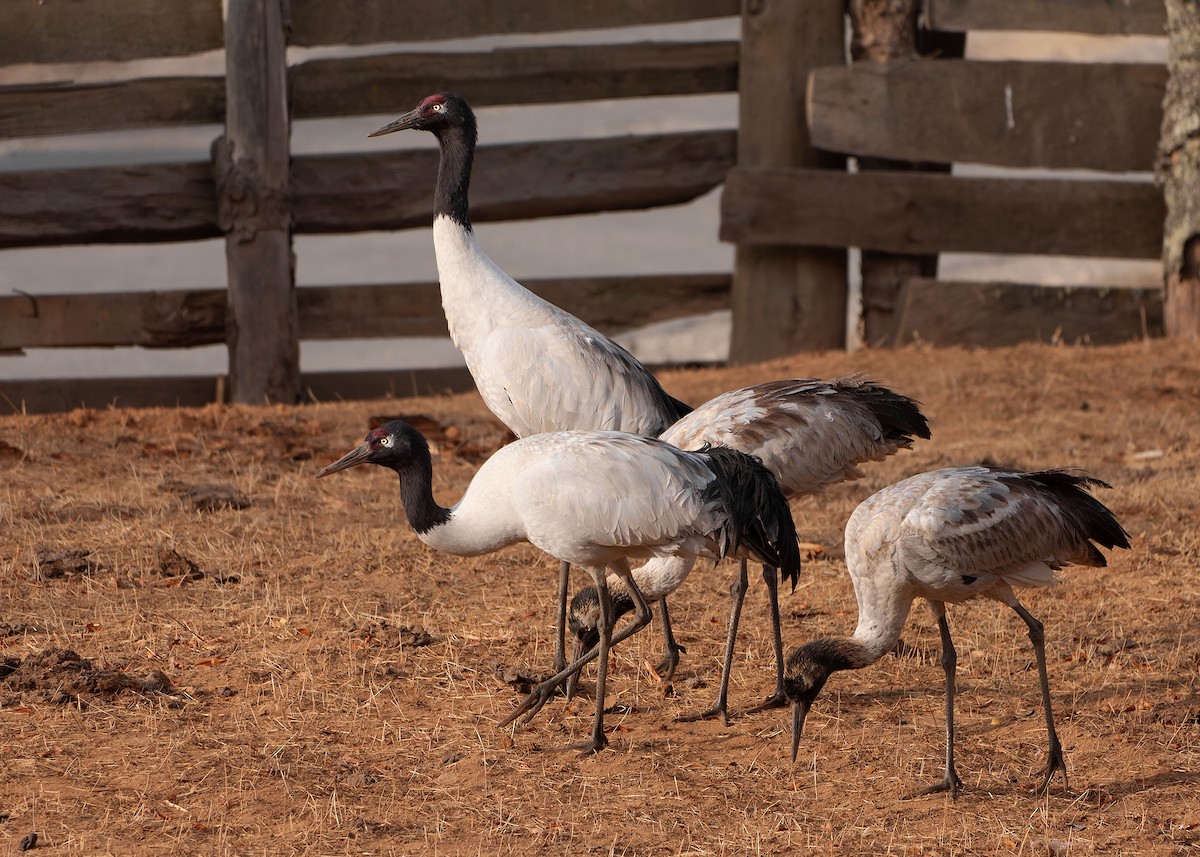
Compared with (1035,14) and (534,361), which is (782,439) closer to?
(534,361)

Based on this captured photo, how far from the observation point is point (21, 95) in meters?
10.3

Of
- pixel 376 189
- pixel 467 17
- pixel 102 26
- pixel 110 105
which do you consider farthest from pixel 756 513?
pixel 102 26

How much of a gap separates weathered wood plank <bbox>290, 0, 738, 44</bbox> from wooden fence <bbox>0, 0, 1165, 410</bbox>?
2 centimetres

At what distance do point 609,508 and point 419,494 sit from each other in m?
0.74

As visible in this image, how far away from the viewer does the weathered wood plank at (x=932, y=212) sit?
10562 millimetres

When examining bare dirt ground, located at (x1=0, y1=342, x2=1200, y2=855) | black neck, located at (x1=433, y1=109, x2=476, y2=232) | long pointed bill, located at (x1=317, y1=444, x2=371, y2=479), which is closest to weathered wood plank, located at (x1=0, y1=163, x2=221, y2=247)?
bare dirt ground, located at (x1=0, y1=342, x2=1200, y2=855)

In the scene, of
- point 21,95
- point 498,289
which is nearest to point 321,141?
point 21,95

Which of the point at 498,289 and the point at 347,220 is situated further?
the point at 347,220

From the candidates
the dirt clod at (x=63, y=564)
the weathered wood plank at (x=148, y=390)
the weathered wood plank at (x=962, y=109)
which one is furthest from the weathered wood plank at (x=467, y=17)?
the dirt clod at (x=63, y=564)

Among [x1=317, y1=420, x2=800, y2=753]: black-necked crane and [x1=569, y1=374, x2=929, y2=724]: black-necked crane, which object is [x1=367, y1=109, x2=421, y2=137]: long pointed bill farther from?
[x1=317, y1=420, x2=800, y2=753]: black-necked crane

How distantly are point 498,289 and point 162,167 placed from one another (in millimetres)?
5011

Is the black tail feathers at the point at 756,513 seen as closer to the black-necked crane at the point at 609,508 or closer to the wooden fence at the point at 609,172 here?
the black-necked crane at the point at 609,508

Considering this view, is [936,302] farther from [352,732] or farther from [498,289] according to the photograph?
[352,732]

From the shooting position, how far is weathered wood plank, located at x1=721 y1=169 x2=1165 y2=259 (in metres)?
10.6
